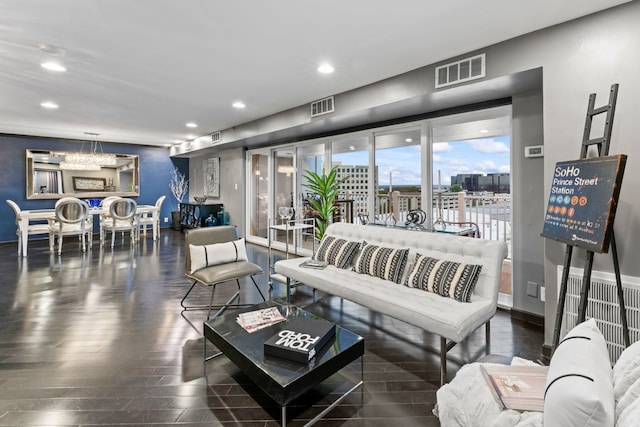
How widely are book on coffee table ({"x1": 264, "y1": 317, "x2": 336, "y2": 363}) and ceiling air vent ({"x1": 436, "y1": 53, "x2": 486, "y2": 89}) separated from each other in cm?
244

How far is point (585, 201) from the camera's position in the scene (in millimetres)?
1996

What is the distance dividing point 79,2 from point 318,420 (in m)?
3.02

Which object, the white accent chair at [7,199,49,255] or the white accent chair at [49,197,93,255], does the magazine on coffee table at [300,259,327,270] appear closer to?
the white accent chair at [49,197,93,255]

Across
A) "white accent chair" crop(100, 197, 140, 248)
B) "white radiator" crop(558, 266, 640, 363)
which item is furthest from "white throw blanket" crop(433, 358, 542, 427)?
"white accent chair" crop(100, 197, 140, 248)

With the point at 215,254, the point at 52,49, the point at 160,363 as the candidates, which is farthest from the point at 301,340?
the point at 52,49

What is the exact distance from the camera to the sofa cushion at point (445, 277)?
2.42m

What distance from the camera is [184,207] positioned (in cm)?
884

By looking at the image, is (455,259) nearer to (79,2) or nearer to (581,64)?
(581,64)

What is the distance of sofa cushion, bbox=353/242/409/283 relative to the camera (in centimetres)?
291

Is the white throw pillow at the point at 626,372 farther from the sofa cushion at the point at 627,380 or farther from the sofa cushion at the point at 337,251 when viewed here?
the sofa cushion at the point at 337,251

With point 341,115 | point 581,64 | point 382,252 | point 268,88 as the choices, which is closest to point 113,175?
point 268,88

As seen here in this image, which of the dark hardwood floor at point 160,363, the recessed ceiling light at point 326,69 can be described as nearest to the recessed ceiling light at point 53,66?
the dark hardwood floor at point 160,363

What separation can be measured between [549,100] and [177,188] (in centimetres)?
931

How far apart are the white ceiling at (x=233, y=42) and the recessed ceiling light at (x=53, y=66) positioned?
0.08 meters
